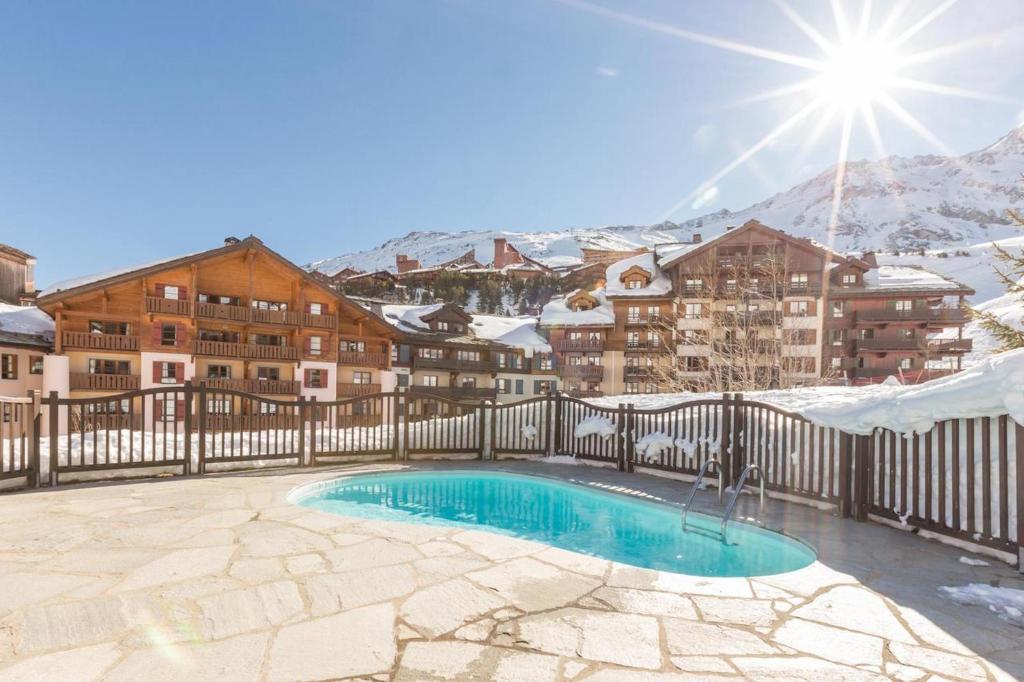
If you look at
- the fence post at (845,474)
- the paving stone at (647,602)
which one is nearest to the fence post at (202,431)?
the paving stone at (647,602)

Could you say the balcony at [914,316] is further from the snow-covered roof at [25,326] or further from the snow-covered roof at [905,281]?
the snow-covered roof at [25,326]

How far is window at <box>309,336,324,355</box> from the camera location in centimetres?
3097

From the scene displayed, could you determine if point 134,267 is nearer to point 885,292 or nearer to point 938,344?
point 885,292

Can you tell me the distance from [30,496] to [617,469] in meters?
9.17

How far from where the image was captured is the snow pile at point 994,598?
3547mm

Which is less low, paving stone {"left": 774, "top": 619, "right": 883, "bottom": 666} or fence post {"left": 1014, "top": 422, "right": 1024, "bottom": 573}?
fence post {"left": 1014, "top": 422, "right": 1024, "bottom": 573}

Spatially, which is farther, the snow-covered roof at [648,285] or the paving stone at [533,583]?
the snow-covered roof at [648,285]

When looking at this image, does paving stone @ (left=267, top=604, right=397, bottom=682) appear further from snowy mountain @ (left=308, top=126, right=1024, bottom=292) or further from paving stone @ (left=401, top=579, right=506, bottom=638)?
snowy mountain @ (left=308, top=126, right=1024, bottom=292)

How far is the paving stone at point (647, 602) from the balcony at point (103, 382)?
2929 cm

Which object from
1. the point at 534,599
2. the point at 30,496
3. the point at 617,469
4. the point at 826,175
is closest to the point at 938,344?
the point at 617,469

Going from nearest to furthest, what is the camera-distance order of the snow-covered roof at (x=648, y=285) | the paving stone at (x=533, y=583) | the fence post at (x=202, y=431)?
the paving stone at (x=533, y=583), the fence post at (x=202, y=431), the snow-covered roof at (x=648, y=285)

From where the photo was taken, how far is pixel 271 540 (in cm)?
482

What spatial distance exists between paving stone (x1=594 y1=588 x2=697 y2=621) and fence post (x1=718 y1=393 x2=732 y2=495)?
4.75 m

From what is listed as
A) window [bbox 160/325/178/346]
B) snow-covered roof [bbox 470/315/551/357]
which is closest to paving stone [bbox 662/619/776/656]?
window [bbox 160/325/178/346]
